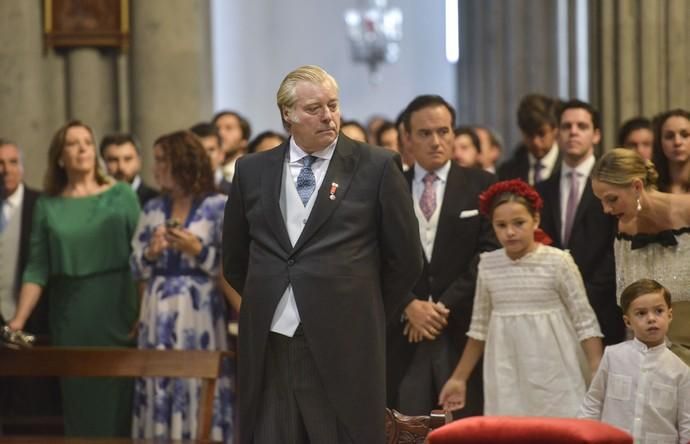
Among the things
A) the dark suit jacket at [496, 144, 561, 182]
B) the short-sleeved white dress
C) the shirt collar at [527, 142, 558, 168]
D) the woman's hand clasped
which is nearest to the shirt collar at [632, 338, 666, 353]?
the short-sleeved white dress

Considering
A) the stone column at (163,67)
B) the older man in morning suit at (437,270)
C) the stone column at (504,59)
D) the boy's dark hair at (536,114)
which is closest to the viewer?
the older man in morning suit at (437,270)

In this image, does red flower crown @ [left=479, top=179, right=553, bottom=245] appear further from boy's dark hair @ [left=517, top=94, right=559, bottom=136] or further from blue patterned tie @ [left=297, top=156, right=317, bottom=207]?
boy's dark hair @ [left=517, top=94, right=559, bottom=136]

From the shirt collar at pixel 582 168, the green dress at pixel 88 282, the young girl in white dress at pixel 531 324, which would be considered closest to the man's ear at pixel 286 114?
the young girl in white dress at pixel 531 324

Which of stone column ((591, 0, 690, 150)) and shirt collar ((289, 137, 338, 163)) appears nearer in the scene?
shirt collar ((289, 137, 338, 163))

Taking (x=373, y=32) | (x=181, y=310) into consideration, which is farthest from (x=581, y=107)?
(x=373, y=32)

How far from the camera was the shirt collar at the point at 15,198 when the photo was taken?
26.9 ft

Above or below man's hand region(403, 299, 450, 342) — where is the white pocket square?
above

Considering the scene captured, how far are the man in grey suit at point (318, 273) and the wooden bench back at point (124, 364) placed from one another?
163cm

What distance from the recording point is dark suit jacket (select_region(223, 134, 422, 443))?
181 inches

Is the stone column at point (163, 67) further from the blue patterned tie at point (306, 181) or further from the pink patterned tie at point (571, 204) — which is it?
the blue patterned tie at point (306, 181)

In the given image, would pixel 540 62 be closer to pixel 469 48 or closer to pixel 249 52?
pixel 469 48

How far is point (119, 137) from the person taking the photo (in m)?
9.01

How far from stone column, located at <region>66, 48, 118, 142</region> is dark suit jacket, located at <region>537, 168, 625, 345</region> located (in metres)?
4.33

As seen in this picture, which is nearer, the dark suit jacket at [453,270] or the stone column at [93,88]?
the dark suit jacket at [453,270]
